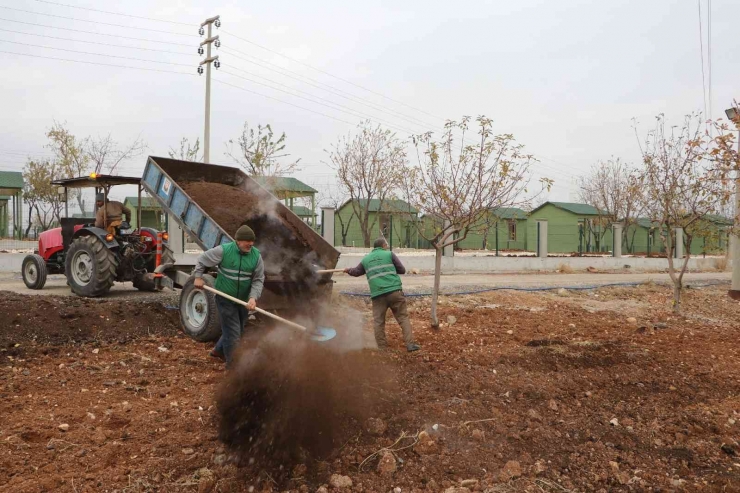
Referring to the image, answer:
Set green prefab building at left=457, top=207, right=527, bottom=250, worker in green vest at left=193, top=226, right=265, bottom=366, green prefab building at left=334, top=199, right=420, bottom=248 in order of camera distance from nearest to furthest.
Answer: worker in green vest at left=193, top=226, right=265, bottom=366 < green prefab building at left=334, top=199, right=420, bottom=248 < green prefab building at left=457, top=207, right=527, bottom=250

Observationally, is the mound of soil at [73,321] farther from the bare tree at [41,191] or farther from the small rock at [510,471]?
the bare tree at [41,191]

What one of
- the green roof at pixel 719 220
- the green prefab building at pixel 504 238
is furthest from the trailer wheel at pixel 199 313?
the green prefab building at pixel 504 238

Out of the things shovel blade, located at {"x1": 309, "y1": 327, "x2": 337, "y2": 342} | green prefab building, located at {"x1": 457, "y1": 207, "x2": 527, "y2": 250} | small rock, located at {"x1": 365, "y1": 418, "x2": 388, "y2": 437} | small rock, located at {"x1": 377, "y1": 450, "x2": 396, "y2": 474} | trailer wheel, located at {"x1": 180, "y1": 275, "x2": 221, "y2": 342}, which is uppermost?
green prefab building, located at {"x1": 457, "y1": 207, "x2": 527, "y2": 250}

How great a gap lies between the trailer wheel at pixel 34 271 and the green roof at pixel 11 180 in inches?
808

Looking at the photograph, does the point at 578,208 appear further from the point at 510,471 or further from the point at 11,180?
the point at 510,471

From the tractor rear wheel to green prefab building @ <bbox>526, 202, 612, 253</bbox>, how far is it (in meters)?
21.4

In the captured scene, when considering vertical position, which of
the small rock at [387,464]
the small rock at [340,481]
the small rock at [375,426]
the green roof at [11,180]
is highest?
the green roof at [11,180]

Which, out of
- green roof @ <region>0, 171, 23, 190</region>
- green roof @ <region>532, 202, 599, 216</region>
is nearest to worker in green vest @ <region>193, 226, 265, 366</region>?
green roof @ <region>0, 171, 23, 190</region>

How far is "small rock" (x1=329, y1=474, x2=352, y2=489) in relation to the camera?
3812 millimetres

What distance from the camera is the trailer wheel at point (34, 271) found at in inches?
455

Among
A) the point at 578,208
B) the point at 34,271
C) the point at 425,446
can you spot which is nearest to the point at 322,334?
the point at 425,446

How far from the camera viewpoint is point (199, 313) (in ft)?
25.8

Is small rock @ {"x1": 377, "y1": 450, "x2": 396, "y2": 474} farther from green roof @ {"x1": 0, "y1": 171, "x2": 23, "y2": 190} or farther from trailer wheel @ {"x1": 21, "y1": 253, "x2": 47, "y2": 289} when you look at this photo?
green roof @ {"x1": 0, "y1": 171, "x2": 23, "y2": 190}

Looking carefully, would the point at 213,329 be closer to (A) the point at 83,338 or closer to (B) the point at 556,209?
(A) the point at 83,338
